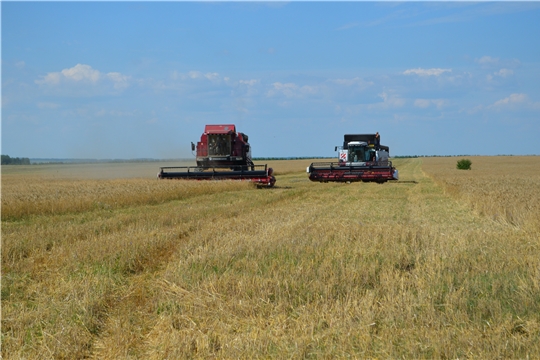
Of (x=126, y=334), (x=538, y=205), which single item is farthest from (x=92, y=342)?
(x=538, y=205)

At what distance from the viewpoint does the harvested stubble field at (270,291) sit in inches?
187

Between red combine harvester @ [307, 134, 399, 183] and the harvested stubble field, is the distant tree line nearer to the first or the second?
red combine harvester @ [307, 134, 399, 183]

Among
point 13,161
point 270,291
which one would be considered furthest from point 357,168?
point 13,161

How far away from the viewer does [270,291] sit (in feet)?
19.8

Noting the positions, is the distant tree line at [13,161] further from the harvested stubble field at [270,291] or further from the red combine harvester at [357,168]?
the harvested stubble field at [270,291]

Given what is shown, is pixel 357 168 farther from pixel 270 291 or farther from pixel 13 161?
pixel 13 161

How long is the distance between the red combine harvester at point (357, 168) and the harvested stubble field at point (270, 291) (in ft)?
56.2

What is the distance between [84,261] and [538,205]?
1024cm

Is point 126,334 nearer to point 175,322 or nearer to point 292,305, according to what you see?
point 175,322

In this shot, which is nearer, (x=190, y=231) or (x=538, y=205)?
(x=190, y=231)

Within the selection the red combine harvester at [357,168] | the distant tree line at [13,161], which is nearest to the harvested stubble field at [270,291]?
the red combine harvester at [357,168]

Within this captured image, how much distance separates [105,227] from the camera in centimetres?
1083

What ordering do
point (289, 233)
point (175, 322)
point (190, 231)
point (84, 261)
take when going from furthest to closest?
point (190, 231) < point (289, 233) < point (84, 261) < point (175, 322)

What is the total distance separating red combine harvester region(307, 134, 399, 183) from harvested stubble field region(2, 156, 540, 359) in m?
17.1
